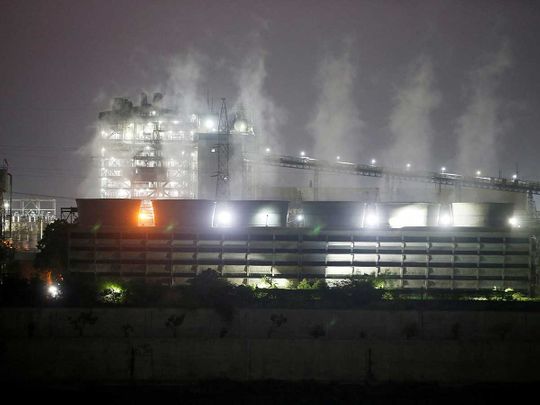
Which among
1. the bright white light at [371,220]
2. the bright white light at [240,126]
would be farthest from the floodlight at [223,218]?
the bright white light at [240,126]

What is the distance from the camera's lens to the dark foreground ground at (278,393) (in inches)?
1139

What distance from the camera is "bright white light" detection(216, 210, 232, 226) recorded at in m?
41.5

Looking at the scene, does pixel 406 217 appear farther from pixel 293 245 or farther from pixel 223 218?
pixel 223 218

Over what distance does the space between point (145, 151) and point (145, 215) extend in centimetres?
3378

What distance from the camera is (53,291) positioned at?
1403 inches

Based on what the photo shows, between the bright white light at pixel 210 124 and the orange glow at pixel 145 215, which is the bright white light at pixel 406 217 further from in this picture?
the bright white light at pixel 210 124

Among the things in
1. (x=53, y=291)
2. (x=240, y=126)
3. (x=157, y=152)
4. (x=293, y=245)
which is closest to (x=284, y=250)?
(x=293, y=245)

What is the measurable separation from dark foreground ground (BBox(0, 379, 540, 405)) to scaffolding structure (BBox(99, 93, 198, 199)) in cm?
4297

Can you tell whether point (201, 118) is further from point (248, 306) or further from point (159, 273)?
point (248, 306)

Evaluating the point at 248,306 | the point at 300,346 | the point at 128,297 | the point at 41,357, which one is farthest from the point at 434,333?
Answer: the point at 41,357

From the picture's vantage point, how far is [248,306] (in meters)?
33.0

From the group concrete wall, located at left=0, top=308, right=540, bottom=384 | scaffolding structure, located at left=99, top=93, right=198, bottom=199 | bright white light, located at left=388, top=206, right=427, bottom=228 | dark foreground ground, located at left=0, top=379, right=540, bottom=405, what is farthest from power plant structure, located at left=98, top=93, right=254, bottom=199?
dark foreground ground, located at left=0, top=379, right=540, bottom=405

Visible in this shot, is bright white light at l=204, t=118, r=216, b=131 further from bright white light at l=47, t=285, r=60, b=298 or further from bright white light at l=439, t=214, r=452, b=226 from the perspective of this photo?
bright white light at l=47, t=285, r=60, b=298

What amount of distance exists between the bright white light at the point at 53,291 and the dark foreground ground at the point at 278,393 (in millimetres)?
6101
